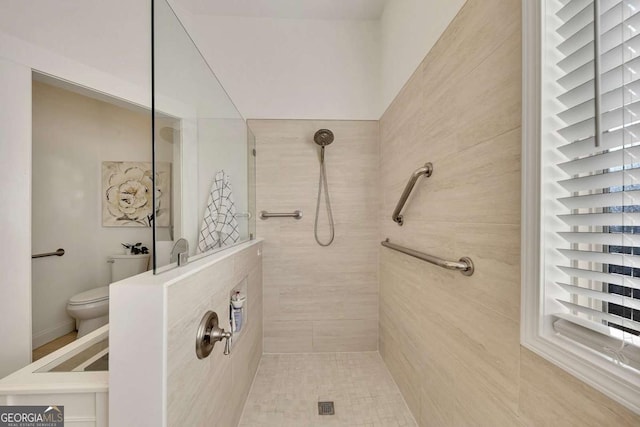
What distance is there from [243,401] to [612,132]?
5.77ft

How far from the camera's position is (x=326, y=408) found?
1312mm

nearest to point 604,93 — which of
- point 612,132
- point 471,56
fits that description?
point 612,132

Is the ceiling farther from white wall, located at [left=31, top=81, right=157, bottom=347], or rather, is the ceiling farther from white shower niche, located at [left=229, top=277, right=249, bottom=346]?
white shower niche, located at [left=229, top=277, right=249, bottom=346]

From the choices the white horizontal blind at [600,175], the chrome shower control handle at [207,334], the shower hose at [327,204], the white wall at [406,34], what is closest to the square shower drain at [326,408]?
the chrome shower control handle at [207,334]

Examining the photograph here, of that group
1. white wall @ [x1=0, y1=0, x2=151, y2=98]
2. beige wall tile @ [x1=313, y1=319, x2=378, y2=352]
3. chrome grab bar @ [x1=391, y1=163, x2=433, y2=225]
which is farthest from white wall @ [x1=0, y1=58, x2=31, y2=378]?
chrome grab bar @ [x1=391, y1=163, x2=433, y2=225]

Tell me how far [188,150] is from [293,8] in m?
1.57

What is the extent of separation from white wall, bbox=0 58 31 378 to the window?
82.2 inches

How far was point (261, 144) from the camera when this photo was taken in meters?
1.88

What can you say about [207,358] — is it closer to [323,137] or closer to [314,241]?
[314,241]

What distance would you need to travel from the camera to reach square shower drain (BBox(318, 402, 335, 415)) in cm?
129

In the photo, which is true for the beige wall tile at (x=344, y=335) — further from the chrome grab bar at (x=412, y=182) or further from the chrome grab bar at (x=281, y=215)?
the chrome grab bar at (x=412, y=182)

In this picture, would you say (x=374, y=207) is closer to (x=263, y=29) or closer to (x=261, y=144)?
(x=261, y=144)

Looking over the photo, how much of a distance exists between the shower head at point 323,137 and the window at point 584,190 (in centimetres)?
129

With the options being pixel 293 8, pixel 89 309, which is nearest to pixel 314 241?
pixel 293 8
